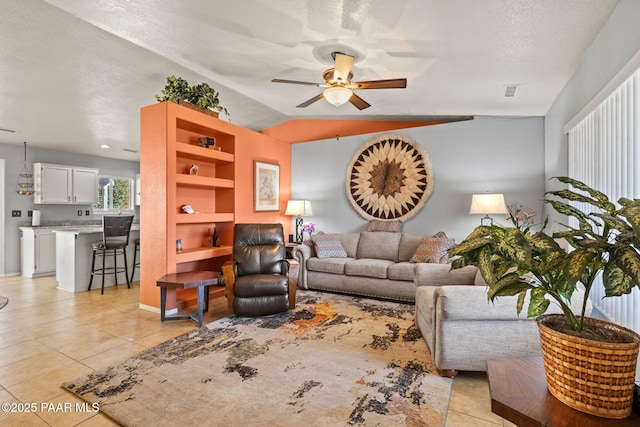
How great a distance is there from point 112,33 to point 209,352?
9.70 ft

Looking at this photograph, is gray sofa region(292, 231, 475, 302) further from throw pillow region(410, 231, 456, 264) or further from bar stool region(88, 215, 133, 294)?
bar stool region(88, 215, 133, 294)

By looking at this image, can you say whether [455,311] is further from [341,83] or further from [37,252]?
[37,252]

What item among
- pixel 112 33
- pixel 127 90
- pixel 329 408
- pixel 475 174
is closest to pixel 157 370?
pixel 329 408

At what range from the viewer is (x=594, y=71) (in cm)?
248

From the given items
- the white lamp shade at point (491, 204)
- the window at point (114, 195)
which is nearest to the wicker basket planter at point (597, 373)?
the white lamp shade at point (491, 204)

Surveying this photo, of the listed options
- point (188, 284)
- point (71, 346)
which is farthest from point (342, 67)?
point (71, 346)

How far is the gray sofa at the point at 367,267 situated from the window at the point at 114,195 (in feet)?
18.3

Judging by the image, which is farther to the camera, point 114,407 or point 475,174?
point 475,174

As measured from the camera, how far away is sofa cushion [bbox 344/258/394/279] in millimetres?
4238

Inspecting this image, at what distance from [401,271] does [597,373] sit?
3.22 meters

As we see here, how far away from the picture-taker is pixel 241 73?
12.2ft

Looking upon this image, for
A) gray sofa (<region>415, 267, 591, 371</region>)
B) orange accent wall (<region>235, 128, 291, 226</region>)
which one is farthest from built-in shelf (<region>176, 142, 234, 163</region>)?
gray sofa (<region>415, 267, 591, 371</region>)

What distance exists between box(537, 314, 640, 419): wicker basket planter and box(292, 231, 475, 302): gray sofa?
2.90 meters

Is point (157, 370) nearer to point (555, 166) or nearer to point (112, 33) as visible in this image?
point (112, 33)
